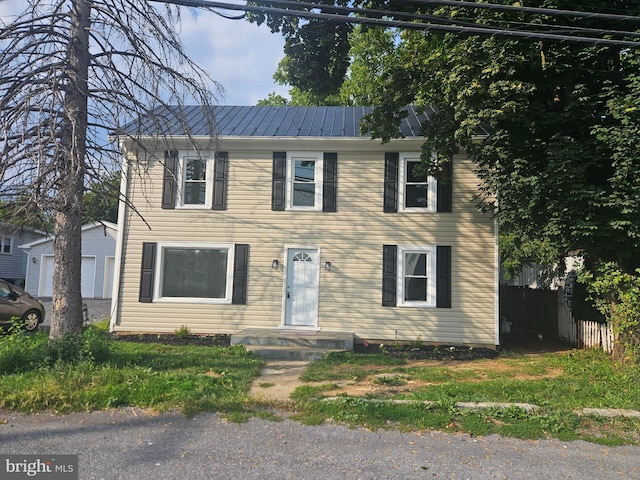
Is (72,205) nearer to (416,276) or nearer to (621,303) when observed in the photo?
(416,276)

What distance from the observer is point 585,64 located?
23.9 feet

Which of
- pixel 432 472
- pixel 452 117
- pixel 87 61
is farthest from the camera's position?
pixel 452 117

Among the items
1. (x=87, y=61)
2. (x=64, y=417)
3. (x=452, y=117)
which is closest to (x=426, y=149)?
(x=452, y=117)

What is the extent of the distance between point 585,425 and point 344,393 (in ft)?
9.56

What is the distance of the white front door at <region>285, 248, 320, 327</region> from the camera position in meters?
10.6

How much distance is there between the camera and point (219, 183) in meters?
11.0

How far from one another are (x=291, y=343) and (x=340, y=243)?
9.32ft

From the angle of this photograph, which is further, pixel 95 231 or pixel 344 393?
pixel 95 231

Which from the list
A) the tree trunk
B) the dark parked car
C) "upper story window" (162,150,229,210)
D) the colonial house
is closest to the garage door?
the dark parked car

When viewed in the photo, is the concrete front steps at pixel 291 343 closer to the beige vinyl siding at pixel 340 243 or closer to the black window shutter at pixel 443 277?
the beige vinyl siding at pixel 340 243

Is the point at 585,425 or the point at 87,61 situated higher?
the point at 87,61

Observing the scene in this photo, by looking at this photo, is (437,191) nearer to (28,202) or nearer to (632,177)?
(632,177)

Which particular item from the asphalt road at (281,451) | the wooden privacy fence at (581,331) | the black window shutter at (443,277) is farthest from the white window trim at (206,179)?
the wooden privacy fence at (581,331)

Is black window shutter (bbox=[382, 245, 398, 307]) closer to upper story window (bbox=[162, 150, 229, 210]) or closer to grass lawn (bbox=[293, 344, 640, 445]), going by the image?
grass lawn (bbox=[293, 344, 640, 445])
